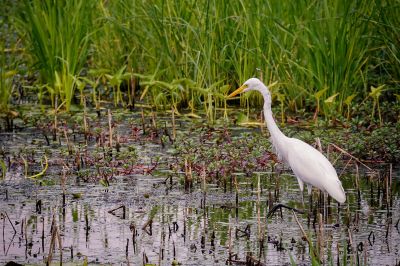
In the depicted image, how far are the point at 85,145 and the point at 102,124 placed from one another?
48.1 inches

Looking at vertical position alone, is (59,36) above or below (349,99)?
above

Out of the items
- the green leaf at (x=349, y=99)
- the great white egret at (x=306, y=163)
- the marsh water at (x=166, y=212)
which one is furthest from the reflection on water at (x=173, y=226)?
the green leaf at (x=349, y=99)

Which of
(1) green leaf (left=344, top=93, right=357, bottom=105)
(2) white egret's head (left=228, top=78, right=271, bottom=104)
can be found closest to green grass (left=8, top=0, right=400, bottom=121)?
(1) green leaf (left=344, top=93, right=357, bottom=105)

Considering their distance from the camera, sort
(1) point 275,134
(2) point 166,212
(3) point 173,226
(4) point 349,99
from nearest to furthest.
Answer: (3) point 173,226 → (2) point 166,212 → (1) point 275,134 → (4) point 349,99

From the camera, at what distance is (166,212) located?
25.2ft

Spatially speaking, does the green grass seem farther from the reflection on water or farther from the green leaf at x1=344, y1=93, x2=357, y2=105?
the reflection on water

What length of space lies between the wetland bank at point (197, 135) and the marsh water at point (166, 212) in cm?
2

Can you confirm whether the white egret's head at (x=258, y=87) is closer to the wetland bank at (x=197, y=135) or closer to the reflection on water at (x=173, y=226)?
the wetland bank at (x=197, y=135)

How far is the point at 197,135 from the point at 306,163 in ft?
8.48

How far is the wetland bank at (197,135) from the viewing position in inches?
272

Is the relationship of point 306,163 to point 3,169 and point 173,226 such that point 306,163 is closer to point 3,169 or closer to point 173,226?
point 173,226

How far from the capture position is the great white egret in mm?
7375

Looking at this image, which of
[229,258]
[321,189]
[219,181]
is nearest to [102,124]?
[219,181]

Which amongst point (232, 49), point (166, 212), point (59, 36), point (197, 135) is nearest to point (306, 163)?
point (166, 212)
